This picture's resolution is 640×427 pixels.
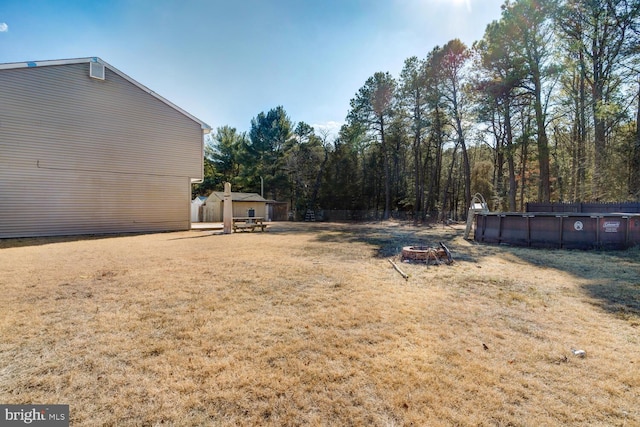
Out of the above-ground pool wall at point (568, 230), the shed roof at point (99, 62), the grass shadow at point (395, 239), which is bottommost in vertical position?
the grass shadow at point (395, 239)

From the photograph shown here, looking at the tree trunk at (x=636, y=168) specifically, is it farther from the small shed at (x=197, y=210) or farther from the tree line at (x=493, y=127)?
the small shed at (x=197, y=210)

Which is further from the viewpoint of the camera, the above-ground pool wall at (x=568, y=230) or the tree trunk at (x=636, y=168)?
the tree trunk at (x=636, y=168)

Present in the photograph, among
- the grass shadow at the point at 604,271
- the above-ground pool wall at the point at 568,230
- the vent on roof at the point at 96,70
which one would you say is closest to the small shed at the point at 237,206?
the vent on roof at the point at 96,70

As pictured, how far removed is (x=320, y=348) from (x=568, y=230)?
10.8 meters

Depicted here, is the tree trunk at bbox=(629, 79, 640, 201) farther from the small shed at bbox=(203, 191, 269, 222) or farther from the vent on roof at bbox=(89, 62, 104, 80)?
the small shed at bbox=(203, 191, 269, 222)

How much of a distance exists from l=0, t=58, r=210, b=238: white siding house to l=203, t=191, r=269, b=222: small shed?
37.5 ft

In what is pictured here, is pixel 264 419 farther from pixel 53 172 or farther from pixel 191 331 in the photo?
pixel 53 172

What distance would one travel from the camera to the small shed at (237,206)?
27.3 m

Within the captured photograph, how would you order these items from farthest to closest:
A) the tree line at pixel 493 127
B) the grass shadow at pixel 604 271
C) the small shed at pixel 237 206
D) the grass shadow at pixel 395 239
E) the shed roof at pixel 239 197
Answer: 1. the small shed at pixel 237 206
2. the shed roof at pixel 239 197
3. the tree line at pixel 493 127
4. the grass shadow at pixel 395 239
5. the grass shadow at pixel 604 271

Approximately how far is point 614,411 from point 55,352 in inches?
176

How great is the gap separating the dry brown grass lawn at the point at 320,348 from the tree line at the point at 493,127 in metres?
13.2

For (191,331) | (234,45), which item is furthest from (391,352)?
(234,45)

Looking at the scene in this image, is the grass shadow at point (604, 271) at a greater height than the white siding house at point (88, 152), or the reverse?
the white siding house at point (88, 152)

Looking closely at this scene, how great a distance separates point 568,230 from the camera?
9305mm
